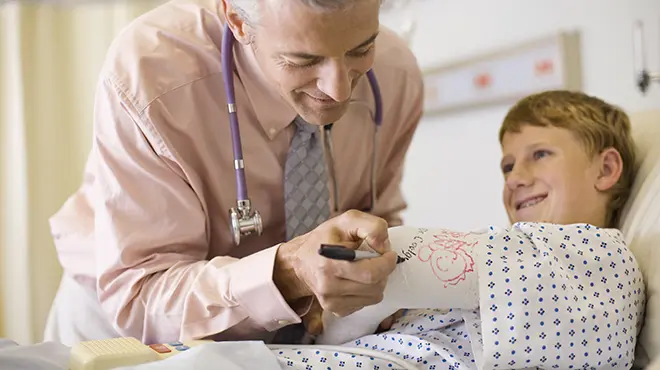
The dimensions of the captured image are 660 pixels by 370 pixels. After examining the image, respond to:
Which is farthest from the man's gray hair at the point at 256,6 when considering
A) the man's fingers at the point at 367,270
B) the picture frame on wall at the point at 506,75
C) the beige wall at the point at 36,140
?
the beige wall at the point at 36,140

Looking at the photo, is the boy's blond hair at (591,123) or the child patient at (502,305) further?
the boy's blond hair at (591,123)

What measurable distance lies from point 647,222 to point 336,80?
0.57 meters

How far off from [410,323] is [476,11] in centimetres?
165

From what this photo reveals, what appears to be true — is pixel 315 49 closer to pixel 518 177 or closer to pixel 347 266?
pixel 347 266

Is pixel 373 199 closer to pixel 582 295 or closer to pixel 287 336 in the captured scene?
pixel 287 336

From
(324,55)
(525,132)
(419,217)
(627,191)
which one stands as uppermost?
(324,55)

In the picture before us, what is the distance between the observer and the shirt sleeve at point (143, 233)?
1100mm

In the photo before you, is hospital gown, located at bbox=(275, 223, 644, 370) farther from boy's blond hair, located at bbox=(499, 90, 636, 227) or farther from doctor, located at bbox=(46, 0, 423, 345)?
boy's blond hair, located at bbox=(499, 90, 636, 227)

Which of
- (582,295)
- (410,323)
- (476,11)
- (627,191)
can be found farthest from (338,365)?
(476,11)

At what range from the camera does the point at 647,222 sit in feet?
3.87

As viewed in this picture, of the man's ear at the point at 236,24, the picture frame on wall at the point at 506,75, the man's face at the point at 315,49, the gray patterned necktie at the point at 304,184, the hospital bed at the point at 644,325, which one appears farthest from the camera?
the picture frame on wall at the point at 506,75

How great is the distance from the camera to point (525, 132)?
4.49ft

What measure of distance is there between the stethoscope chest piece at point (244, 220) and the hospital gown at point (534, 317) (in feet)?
0.75

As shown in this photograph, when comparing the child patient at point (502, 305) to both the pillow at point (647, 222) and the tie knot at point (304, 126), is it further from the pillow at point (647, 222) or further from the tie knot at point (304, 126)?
the tie knot at point (304, 126)
